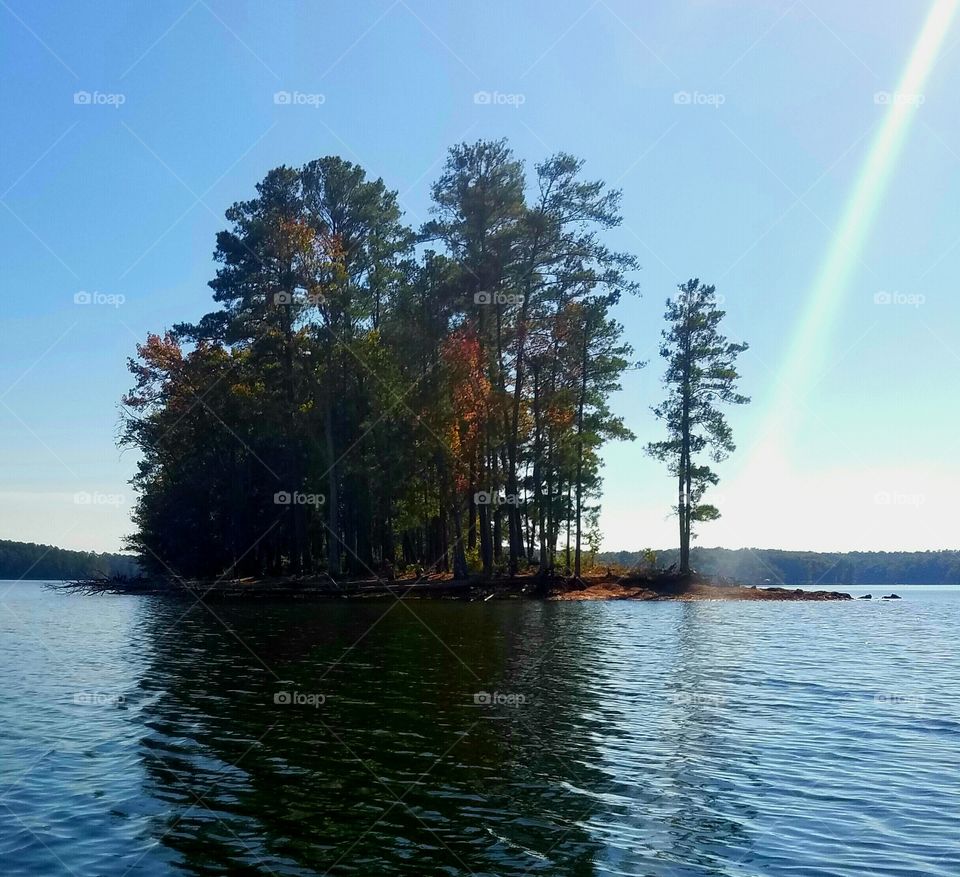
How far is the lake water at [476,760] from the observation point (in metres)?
9.87

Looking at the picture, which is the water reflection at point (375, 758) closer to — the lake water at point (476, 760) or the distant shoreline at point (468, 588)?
the lake water at point (476, 760)

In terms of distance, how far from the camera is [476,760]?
13.9m

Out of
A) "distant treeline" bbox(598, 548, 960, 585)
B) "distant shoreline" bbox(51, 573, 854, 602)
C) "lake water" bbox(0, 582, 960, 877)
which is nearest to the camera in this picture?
"lake water" bbox(0, 582, 960, 877)

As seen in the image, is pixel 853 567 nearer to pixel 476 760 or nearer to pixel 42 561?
pixel 42 561

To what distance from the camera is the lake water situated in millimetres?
9867

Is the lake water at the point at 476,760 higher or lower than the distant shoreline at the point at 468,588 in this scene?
lower

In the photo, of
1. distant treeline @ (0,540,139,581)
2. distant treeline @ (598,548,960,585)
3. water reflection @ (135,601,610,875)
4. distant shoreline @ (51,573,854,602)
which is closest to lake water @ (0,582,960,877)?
water reflection @ (135,601,610,875)

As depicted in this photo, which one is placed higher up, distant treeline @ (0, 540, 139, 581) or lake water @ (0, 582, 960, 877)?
distant treeline @ (0, 540, 139, 581)

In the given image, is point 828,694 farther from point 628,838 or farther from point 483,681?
point 628,838

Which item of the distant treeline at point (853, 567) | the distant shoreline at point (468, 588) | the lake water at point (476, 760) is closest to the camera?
the lake water at point (476, 760)

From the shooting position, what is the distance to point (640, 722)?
669 inches

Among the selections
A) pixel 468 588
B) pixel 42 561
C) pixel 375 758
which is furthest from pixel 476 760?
pixel 42 561

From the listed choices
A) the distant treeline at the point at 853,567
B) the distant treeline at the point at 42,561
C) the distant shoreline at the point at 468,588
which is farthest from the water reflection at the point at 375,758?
the distant treeline at the point at 42,561

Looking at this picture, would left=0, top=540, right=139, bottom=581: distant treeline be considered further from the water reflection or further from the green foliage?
the water reflection
